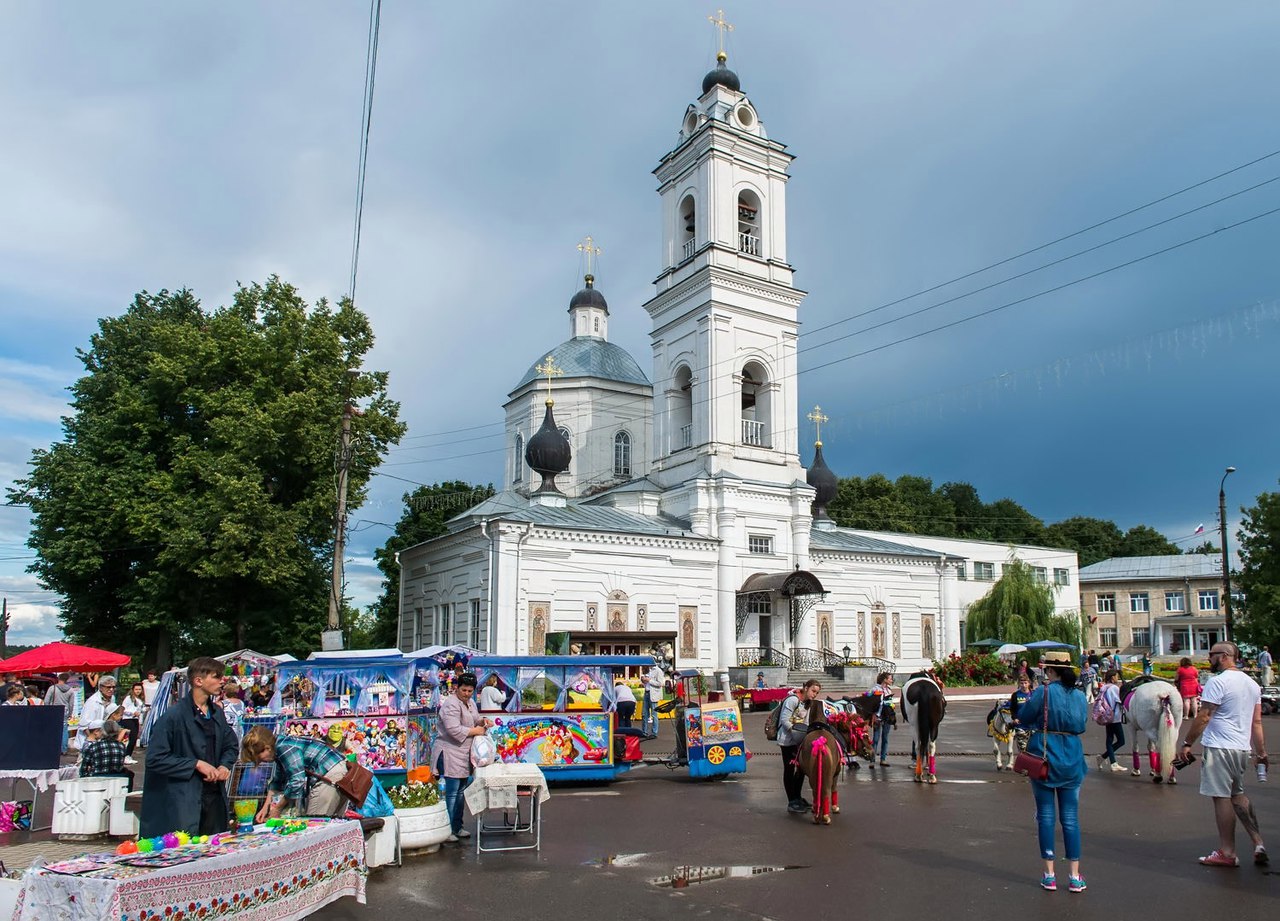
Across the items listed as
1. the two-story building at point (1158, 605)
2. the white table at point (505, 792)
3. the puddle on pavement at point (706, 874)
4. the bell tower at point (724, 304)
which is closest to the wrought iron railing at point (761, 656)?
the bell tower at point (724, 304)

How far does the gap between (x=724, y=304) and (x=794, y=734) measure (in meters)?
27.8

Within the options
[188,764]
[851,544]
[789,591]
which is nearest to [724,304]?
[789,591]

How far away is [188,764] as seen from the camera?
7.04 m

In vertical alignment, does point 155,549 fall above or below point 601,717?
above

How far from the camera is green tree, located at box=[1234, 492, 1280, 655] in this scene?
3706 centimetres

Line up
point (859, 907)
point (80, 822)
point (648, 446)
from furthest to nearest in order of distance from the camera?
point (648, 446)
point (80, 822)
point (859, 907)

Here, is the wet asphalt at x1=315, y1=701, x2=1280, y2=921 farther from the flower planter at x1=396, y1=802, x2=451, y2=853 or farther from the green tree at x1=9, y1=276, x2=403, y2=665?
the green tree at x1=9, y1=276, x2=403, y2=665

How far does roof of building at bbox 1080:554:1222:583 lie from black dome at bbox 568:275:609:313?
4435 centimetres

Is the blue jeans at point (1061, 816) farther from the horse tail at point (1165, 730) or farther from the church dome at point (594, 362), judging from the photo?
the church dome at point (594, 362)

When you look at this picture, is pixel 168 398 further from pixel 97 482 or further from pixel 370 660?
pixel 370 660

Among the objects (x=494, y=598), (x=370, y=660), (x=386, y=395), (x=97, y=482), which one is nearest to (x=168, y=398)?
(x=97, y=482)

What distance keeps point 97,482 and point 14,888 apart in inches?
1139

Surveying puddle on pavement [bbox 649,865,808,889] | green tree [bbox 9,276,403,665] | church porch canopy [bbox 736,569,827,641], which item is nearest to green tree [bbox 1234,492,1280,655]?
church porch canopy [bbox 736,569,827,641]

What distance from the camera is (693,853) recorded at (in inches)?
385
